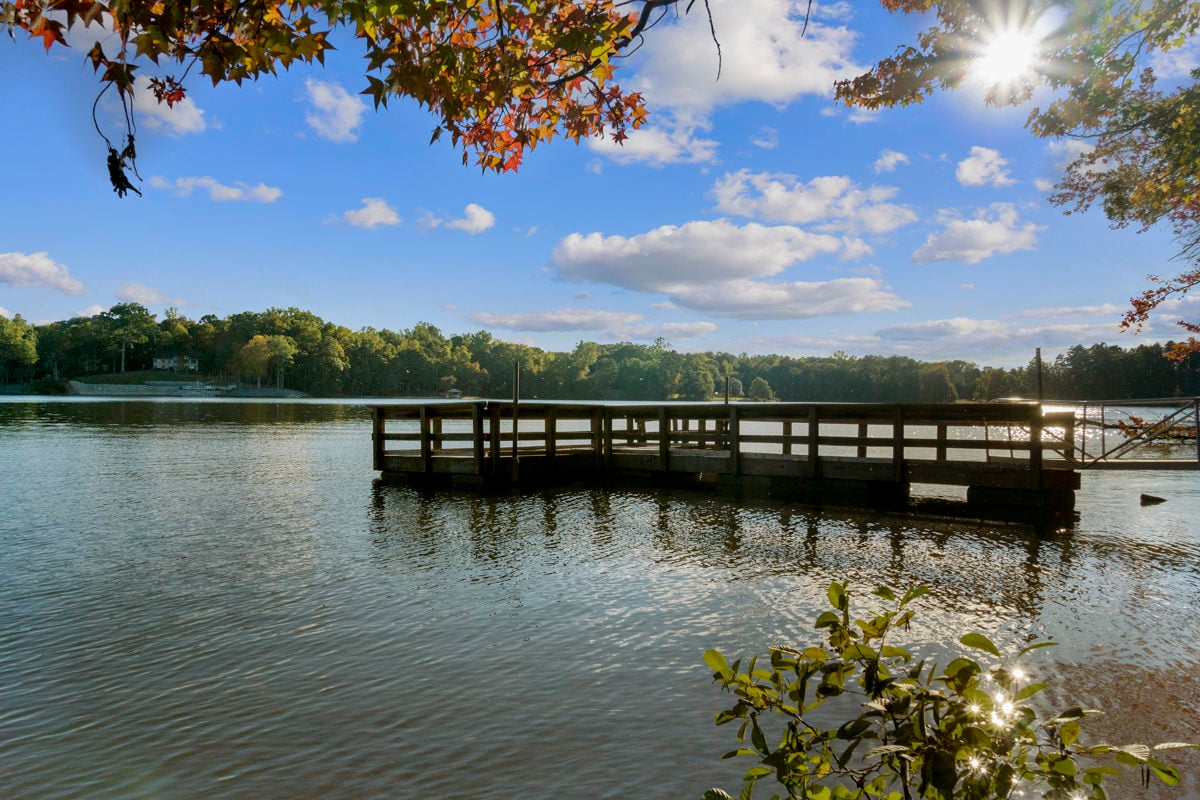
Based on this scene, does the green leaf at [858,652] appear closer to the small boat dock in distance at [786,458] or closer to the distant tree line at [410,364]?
the small boat dock in distance at [786,458]

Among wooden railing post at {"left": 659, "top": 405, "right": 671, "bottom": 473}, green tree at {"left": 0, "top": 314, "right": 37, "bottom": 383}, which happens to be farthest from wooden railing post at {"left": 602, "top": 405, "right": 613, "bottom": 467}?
green tree at {"left": 0, "top": 314, "right": 37, "bottom": 383}

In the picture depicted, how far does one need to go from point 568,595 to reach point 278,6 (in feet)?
20.4

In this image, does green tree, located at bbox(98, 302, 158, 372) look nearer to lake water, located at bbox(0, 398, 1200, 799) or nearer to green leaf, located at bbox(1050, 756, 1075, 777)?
lake water, located at bbox(0, 398, 1200, 799)

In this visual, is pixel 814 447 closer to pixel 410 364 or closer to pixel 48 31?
pixel 48 31

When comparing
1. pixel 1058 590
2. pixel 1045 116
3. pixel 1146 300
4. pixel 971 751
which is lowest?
pixel 1058 590

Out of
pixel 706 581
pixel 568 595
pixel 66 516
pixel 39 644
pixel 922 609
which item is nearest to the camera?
pixel 39 644

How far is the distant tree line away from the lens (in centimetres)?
13800

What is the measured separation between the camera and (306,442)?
1287 inches

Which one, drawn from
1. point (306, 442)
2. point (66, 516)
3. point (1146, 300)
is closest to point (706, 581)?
point (1146, 300)

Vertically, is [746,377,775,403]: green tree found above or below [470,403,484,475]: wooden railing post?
above

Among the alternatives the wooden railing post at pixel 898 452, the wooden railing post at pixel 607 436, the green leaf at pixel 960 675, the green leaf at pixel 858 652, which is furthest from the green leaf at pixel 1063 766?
the wooden railing post at pixel 607 436

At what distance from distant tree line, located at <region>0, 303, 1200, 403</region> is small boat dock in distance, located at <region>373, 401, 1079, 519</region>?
100 meters

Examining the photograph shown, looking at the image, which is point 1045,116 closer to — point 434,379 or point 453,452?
point 453,452

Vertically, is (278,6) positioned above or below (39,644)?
above
